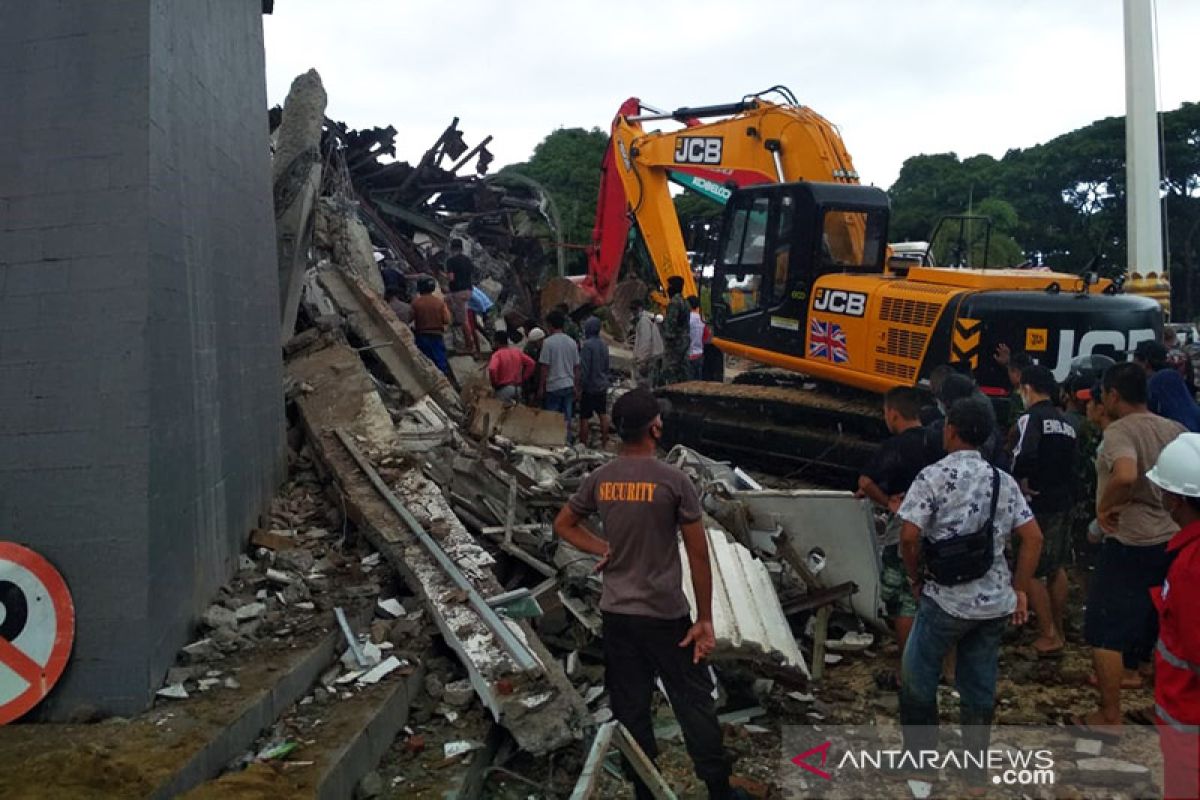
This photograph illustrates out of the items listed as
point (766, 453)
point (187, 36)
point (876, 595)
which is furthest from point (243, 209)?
point (766, 453)

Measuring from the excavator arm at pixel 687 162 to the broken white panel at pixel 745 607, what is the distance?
447 cm

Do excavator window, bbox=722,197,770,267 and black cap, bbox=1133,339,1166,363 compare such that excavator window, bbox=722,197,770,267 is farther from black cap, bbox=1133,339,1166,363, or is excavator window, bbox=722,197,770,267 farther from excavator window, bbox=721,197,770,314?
black cap, bbox=1133,339,1166,363

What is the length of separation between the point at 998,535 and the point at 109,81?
4.15m

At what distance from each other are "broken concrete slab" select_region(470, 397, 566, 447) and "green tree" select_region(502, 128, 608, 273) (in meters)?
18.6

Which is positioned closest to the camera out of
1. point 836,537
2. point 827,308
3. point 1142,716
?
point 1142,716

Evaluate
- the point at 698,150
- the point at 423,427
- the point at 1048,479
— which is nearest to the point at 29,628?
the point at 423,427

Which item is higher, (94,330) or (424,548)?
(94,330)

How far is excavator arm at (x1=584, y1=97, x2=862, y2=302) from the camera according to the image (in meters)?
10.2

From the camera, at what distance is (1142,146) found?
1861cm

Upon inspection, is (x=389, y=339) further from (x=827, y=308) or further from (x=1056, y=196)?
(x=1056, y=196)

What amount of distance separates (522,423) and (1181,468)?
6187 mm

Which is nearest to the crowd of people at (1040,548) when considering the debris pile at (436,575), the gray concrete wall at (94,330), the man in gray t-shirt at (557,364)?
the debris pile at (436,575)

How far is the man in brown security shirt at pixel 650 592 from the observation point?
11.9ft

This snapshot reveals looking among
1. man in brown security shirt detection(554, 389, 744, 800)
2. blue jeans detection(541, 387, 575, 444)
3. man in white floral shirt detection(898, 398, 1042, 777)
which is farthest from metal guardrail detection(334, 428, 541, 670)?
blue jeans detection(541, 387, 575, 444)
